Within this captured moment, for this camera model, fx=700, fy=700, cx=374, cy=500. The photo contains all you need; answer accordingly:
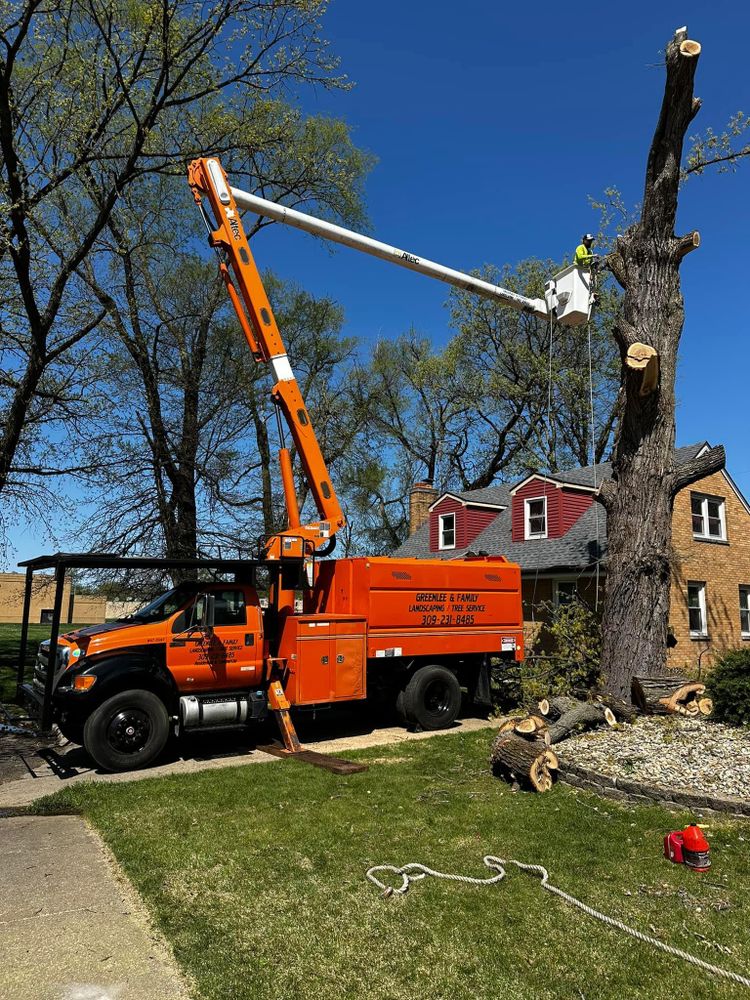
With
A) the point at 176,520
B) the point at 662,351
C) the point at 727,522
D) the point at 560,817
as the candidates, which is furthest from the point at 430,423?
the point at 560,817

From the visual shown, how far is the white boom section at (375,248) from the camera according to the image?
1120 centimetres

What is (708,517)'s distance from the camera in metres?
19.8

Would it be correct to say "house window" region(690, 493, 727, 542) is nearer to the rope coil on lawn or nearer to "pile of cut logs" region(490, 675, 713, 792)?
"pile of cut logs" region(490, 675, 713, 792)

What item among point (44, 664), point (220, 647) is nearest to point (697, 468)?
point (220, 647)

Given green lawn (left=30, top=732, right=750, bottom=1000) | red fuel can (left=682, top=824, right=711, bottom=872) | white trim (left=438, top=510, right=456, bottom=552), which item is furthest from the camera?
white trim (left=438, top=510, right=456, bottom=552)

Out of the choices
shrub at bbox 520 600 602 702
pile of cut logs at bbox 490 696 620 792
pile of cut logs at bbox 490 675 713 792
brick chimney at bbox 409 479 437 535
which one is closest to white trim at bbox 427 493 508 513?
brick chimney at bbox 409 479 437 535

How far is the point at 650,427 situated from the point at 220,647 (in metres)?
7.58

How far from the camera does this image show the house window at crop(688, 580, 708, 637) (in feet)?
61.7

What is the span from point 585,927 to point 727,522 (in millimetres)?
18182

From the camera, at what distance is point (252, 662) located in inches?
373

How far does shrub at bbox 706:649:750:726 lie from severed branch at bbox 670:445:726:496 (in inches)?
120

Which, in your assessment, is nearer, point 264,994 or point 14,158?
point 264,994

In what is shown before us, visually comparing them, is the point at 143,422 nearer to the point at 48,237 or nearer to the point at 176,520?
the point at 176,520

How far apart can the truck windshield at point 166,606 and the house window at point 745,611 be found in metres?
16.9
